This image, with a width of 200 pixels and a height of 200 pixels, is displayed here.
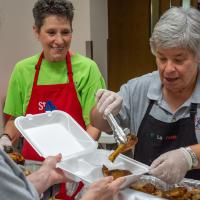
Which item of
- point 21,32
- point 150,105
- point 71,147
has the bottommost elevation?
point 71,147

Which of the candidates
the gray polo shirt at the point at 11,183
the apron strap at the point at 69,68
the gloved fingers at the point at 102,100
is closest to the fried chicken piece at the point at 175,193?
the gloved fingers at the point at 102,100

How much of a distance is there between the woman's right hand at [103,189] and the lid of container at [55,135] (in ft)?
0.70

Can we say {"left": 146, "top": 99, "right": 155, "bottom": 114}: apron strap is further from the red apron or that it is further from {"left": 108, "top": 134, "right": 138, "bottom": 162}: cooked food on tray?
the red apron

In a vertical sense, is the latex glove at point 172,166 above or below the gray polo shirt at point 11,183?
below

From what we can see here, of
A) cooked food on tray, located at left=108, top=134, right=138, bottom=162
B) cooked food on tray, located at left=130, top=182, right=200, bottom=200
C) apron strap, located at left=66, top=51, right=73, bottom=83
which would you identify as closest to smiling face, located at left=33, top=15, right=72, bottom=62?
apron strap, located at left=66, top=51, right=73, bottom=83

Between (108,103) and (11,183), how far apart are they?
0.62 m

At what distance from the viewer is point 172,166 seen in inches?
48.0

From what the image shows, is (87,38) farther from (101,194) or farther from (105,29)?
(101,194)

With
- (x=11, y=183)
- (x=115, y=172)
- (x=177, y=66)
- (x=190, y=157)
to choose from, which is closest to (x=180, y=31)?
(x=177, y=66)

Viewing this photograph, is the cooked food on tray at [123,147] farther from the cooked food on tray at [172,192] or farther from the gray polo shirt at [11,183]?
the gray polo shirt at [11,183]

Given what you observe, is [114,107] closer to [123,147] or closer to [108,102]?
[108,102]

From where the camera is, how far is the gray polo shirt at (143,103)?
143 cm

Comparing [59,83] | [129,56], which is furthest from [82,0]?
[59,83]

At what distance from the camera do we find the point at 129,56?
3.52 metres
